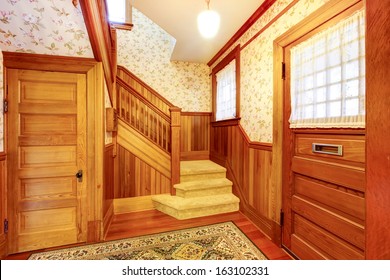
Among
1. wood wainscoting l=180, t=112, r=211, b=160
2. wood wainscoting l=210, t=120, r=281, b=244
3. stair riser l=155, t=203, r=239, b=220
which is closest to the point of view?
wood wainscoting l=210, t=120, r=281, b=244

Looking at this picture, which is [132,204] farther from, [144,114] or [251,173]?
[251,173]

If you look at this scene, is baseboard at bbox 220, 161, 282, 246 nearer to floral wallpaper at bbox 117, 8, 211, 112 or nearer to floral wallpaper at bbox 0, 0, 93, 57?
floral wallpaper at bbox 117, 8, 211, 112

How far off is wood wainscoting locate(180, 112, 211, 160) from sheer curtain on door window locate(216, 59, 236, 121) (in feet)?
1.48

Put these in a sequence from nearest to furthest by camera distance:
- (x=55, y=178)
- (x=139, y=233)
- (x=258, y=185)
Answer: (x=55, y=178) → (x=139, y=233) → (x=258, y=185)

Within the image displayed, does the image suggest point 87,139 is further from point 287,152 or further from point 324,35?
point 324,35

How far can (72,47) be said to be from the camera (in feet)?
5.65

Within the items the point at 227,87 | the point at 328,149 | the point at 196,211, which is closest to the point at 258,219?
the point at 196,211

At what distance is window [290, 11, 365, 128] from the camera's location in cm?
123

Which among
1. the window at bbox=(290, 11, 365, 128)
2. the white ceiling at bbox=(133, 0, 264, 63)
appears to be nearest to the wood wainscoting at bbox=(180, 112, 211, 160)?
the white ceiling at bbox=(133, 0, 264, 63)

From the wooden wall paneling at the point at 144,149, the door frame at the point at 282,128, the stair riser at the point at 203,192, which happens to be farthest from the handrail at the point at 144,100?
the door frame at the point at 282,128

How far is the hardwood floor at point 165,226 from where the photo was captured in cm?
183

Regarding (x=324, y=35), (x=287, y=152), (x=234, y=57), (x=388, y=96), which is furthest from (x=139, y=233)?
(x=234, y=57)

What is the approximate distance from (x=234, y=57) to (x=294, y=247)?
2.60 m

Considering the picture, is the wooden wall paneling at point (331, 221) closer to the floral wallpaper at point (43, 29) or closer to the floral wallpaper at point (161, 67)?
the floral wallpaper at point (43, 29)
